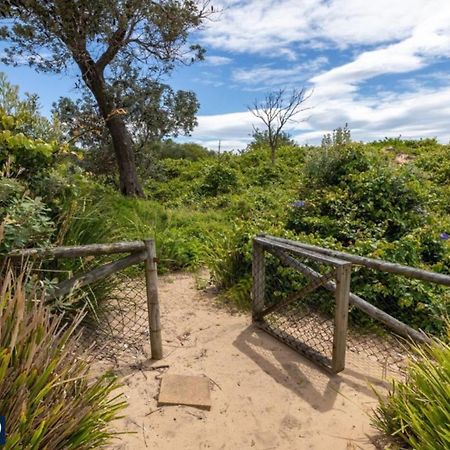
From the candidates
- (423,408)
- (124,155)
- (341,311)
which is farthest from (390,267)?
(124,155)

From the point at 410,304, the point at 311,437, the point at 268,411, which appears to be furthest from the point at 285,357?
the point at 410,304

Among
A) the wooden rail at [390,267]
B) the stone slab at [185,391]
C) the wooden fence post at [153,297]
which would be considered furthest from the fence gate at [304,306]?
the wooden fence post at [153,297]

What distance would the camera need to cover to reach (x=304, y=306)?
14.0ft

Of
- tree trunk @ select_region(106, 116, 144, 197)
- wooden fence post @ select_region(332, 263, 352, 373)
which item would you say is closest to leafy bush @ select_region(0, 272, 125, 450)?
wooden fence post @ select_region(332, 263, 352, 373)

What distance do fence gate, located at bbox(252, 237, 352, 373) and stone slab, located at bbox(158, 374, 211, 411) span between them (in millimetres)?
1010

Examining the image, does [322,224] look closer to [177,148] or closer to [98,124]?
[98,124]

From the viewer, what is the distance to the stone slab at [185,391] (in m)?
2.73

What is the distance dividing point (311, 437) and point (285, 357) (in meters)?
0.96

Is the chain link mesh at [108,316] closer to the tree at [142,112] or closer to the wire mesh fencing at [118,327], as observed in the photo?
the wire mesh fencing at [118,327]

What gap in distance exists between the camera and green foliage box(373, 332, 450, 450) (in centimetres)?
179

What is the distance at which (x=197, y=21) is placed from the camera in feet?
27.6

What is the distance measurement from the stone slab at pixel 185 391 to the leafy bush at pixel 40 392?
0.82m

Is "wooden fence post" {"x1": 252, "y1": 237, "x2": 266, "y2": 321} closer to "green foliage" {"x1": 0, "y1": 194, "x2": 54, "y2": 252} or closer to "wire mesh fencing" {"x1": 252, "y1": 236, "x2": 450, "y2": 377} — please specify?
"wire mesh fencing" {"x1": 252, "y1": 236, "x2": 450, "y2": 377}

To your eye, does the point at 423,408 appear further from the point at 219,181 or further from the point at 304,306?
the point at 219,181
